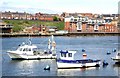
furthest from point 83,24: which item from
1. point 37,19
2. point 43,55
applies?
point 43,55

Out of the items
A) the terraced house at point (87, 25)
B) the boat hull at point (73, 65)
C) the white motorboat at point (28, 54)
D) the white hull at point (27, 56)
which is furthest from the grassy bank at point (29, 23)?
the boat hull at point (73, 65)

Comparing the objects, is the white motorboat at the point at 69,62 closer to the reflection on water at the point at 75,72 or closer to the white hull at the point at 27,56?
the reflection on water at the point at 75,72

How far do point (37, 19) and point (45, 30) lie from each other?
3075cm

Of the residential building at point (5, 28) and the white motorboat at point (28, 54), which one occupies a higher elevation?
the white motorboat at point (28, 54)

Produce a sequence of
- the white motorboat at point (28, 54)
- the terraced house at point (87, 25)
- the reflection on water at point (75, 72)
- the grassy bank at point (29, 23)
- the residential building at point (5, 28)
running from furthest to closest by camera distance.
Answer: the grassy bank at point (29, 23), the terraced house at point (87, 25), the residential building at point (5, 28), the white motorboat at point (28, 54), the reflection on water at point (75, 72)

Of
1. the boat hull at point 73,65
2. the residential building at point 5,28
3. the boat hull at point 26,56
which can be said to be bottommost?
the residential building at point 5,28

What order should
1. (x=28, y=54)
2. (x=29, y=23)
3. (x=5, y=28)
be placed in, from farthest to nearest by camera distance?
(x=29, y=23), (x=5, y=28), (x=28, y=54)

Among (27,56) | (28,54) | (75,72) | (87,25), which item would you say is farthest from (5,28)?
(75,72)

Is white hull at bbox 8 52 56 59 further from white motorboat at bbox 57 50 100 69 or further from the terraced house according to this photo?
Answer: the terraced house

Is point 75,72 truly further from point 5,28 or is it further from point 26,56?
point 5,28

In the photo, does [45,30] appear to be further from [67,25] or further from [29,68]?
[29,68]

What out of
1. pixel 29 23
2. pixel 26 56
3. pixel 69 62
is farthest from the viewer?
pixel 29 23

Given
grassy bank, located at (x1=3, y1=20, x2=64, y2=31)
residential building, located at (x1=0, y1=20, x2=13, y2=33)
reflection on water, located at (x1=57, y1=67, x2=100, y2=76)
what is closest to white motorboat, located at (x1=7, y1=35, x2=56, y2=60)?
reflection on water, located at (x1=57, y1=67, x2=100, y2=76)

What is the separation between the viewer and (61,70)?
3019cm
